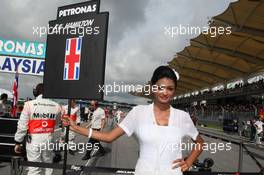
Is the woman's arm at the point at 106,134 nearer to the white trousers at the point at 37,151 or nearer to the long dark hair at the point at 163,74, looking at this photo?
the long dark hair at the point at 163,74

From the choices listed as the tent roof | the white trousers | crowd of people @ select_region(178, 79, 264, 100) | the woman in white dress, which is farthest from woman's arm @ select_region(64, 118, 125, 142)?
crowd of people @ select_region(178, 79, 264, 100)

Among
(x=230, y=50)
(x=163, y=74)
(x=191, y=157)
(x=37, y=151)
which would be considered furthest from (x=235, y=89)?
(x=163, y=74)

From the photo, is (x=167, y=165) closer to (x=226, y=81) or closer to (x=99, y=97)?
(x=99, y=97)

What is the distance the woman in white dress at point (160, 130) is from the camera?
115 inches

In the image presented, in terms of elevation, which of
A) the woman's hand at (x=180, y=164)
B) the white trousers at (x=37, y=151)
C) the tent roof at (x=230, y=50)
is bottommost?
the white trousers at (x=37, y=151)

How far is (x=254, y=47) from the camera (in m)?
33.2

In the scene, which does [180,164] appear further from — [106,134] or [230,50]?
[230,50]

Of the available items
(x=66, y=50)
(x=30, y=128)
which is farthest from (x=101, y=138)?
(x=30, y=128)

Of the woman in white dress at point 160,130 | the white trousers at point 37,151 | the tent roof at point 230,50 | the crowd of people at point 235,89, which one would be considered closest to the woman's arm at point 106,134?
the woman in white dress at point 160,130

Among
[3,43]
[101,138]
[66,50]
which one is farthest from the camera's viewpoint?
[3,43]

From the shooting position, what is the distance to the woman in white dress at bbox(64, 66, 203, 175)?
291cm

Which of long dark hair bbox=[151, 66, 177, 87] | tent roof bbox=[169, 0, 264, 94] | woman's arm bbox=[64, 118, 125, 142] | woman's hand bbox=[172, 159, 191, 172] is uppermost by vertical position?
tent roof bbox=[169, 0, 264, 94]

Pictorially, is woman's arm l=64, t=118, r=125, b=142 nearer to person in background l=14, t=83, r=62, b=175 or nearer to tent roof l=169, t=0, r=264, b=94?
person in background l=14, t=83, r=62, b=175

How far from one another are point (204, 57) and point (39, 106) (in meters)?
40.4
